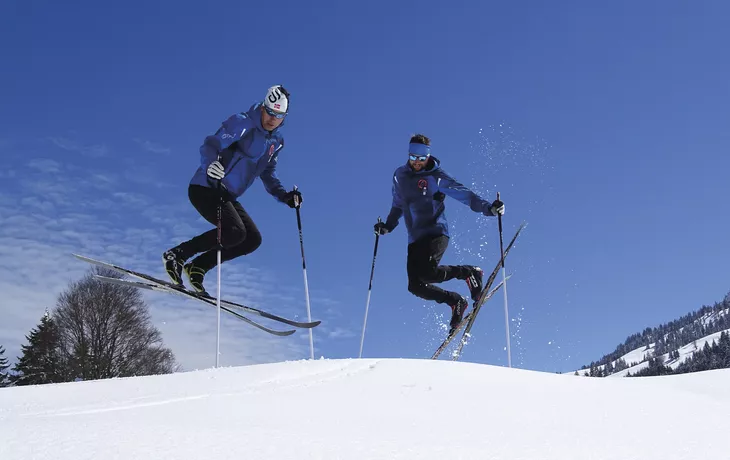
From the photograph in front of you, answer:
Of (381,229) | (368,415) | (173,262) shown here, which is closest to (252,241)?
(173,262)

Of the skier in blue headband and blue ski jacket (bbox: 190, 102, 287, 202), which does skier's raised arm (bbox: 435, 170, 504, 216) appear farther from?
blue ski jacket (bbox: 190, 102, 287, 202)

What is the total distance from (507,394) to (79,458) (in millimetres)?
2601

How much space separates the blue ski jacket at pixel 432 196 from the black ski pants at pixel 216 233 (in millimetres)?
2208

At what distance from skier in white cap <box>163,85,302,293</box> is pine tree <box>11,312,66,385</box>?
56.8 ft

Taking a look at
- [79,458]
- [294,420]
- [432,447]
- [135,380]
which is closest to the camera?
[79,458]

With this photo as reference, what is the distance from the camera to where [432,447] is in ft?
8.13

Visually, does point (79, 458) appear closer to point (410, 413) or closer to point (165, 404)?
point (165, 404)

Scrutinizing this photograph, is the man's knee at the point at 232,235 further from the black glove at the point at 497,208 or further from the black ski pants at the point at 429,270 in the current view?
the black glove at the point at 497,208

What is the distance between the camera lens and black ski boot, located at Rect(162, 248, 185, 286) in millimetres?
8133

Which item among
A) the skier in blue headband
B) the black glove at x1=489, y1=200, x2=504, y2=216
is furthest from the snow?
the black glove at x1=489, y1=200, x2=504, y2=216

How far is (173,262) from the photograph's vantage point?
815 cm

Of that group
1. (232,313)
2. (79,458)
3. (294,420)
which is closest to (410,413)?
(294,420)

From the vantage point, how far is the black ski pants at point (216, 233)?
789cm

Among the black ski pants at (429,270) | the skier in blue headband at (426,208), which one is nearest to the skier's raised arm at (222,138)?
the skier in blue headband at (426,208)
